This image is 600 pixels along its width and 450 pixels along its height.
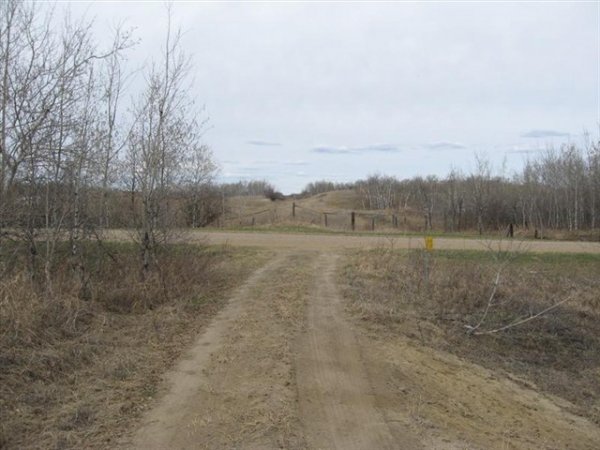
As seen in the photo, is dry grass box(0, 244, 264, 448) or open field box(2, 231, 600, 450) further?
open field box(2, 231, 600, 450)

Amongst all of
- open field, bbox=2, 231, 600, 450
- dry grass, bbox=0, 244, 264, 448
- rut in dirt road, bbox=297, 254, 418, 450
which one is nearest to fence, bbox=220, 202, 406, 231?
open field, bbox=2, 231, 600, 450

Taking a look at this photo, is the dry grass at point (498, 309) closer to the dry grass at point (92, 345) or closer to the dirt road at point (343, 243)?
the dirt road at point (343, 243)

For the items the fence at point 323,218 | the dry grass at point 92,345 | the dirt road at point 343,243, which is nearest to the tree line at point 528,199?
the fence at point 323,218

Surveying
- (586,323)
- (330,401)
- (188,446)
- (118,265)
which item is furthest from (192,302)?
(586,323)

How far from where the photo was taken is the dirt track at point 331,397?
5.45m

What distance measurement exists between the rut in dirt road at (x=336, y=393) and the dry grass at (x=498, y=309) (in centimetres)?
117

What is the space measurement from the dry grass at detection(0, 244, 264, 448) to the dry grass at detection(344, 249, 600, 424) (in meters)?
3.72

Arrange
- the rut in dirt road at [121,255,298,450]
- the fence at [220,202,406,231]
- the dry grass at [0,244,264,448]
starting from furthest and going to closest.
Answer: the fence at [220,202,406,231] < the dry grass at [0,244,264,448] < the rut in dirt road at [121,255,298,450]

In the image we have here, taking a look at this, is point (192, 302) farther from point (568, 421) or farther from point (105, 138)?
point (568, 421)

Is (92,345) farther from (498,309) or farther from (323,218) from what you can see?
(323,218)

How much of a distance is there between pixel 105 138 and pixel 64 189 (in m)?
1.73

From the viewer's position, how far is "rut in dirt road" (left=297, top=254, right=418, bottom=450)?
5426 millimetres

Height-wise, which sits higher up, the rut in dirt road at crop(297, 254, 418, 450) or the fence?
the fence

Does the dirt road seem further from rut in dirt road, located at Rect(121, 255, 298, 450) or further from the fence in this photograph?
the fence
